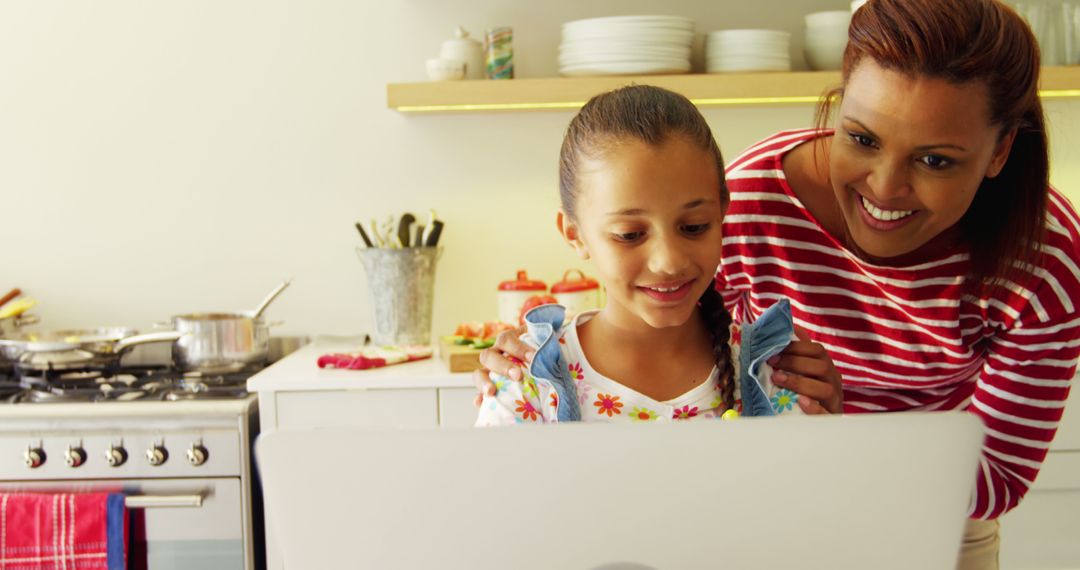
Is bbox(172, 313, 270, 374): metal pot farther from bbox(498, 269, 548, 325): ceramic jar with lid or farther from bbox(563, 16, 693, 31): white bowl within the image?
bbox(563, 16, 693, 31): white bowl

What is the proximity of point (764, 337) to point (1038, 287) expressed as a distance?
38cm

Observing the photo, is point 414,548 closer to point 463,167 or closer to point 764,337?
point 764,337

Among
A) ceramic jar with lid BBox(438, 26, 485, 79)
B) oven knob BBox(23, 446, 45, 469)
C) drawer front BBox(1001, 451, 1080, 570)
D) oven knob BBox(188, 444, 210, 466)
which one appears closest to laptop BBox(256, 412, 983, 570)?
oven knob BBox(188, 444, 210, 466)

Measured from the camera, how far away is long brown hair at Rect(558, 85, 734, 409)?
1004 mm

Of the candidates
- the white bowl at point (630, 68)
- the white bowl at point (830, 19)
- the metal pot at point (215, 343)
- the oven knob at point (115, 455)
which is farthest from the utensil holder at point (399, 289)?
the white bowl at point (830, 19)

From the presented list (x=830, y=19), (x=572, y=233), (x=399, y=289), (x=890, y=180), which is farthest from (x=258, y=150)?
(x=890, y=180)

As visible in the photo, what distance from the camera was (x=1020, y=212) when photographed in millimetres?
1179

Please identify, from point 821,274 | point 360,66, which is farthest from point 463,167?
point 821,274

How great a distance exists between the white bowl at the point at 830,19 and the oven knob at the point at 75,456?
6.22 feet

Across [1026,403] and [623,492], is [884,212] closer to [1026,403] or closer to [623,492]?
[1026,403]

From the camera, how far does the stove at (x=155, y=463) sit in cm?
201

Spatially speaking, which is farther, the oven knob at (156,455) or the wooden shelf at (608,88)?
the wooden shelf at (608,88)

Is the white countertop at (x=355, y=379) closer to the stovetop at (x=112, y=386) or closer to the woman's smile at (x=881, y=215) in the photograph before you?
the stovetop at (x=112, y=386)

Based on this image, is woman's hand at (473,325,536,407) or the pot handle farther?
the pot handle
